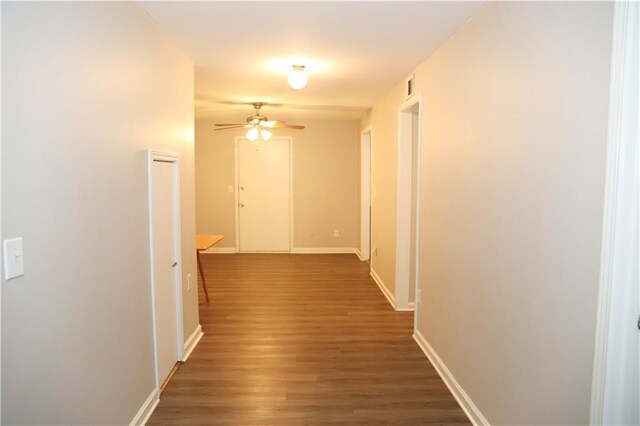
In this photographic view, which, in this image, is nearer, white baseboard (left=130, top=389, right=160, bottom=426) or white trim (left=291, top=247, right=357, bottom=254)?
white baseboard (left=130, top=389, right=160, bottom=426)

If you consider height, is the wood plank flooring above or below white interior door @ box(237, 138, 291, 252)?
below

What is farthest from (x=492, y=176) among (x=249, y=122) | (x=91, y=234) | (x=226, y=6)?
(x=249, y=122)

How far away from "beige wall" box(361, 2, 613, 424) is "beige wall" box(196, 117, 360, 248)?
14.8 feet

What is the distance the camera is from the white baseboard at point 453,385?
7.86 feet

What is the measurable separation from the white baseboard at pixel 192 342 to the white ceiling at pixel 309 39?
7.74 ft

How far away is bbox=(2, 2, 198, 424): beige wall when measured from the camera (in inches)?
53.0

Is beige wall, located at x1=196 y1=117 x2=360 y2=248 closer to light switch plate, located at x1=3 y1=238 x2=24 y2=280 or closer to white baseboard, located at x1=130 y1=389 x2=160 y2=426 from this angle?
white baseboard, located at x1=130 y1=389 x2=160 y2=426

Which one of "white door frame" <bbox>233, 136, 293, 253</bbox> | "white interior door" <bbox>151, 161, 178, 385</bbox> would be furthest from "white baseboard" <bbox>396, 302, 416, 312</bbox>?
"white door frame" <bbox>233, 136, 293, 253</bbox>

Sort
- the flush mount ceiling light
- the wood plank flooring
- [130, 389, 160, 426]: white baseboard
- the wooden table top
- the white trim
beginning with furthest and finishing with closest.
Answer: the white trim < the wooden table top < the flush mount ceiling light < the wood plank flooring < [130, 389, 160, 426]: white baseboard

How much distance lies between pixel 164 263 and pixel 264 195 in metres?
4.86

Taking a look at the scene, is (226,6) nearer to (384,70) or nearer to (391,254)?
(384,70)

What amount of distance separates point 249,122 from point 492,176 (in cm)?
402

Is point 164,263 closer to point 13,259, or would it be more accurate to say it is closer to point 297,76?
point 13,259

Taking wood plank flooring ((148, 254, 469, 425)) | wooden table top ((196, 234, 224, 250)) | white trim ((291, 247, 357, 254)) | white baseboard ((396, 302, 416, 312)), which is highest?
wooden table top ((196, 234, 224, 250))
